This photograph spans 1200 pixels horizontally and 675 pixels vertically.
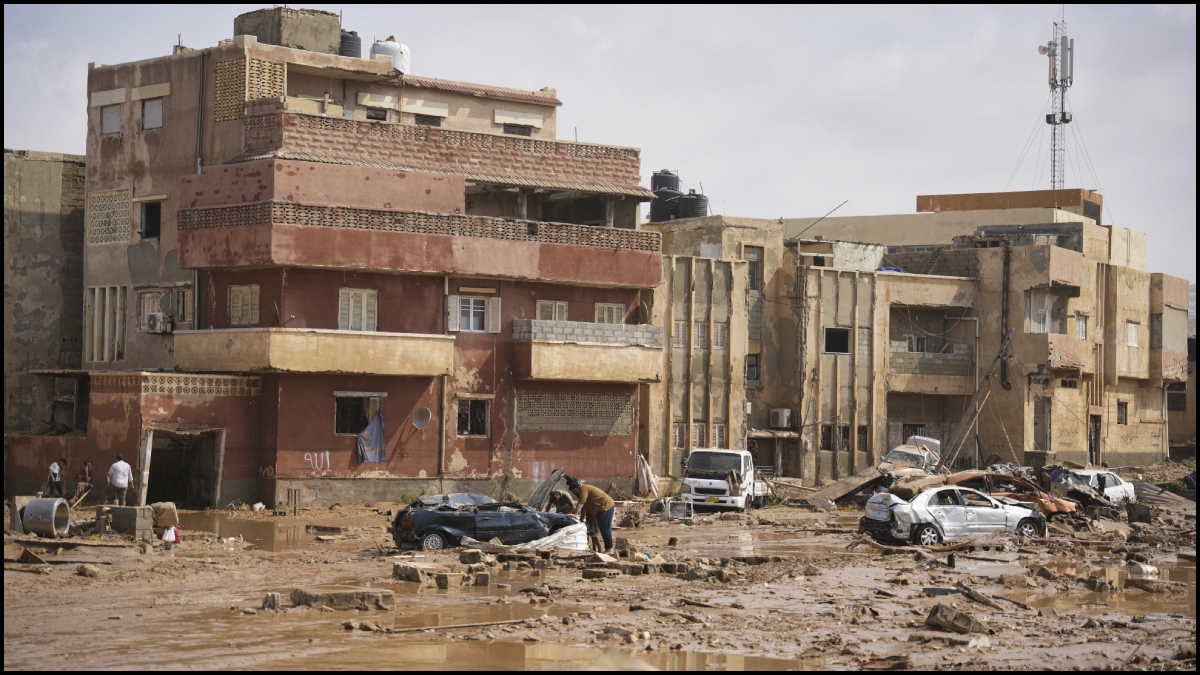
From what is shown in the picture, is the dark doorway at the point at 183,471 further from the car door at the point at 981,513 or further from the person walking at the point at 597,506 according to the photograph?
the car door at the point at 981,513

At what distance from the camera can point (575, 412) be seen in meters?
38.9

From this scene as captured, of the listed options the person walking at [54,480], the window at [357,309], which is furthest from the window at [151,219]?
the person walking at [54,480]

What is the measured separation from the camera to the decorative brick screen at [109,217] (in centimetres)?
3925

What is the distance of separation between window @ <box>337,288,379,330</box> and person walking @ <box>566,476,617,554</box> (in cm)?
1286

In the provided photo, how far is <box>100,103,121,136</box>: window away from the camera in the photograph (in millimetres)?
39938

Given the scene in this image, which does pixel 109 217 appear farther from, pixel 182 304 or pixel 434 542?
pixel 434 542

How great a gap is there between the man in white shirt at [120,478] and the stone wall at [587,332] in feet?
36.2

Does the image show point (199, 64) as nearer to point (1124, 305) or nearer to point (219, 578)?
point (219, 578)

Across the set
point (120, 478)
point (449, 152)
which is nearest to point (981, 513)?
point (449, 152)

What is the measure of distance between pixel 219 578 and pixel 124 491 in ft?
36.3

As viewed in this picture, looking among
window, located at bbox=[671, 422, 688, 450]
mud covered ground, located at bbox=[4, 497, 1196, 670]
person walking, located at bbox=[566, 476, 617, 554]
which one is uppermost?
window, located at bbox=[671, 422, 688, 450]

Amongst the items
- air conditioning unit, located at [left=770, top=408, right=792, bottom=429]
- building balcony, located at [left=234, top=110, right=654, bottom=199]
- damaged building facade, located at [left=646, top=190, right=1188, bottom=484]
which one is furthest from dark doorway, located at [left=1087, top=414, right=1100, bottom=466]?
building balcony, located at [left=234, top=110, right=654, bottom=199]

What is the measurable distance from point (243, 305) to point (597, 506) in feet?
49.0

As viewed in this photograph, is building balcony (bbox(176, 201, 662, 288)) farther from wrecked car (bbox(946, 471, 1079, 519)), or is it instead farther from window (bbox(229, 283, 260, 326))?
wrecked car (bbox(946, 471, 1079, 519))
